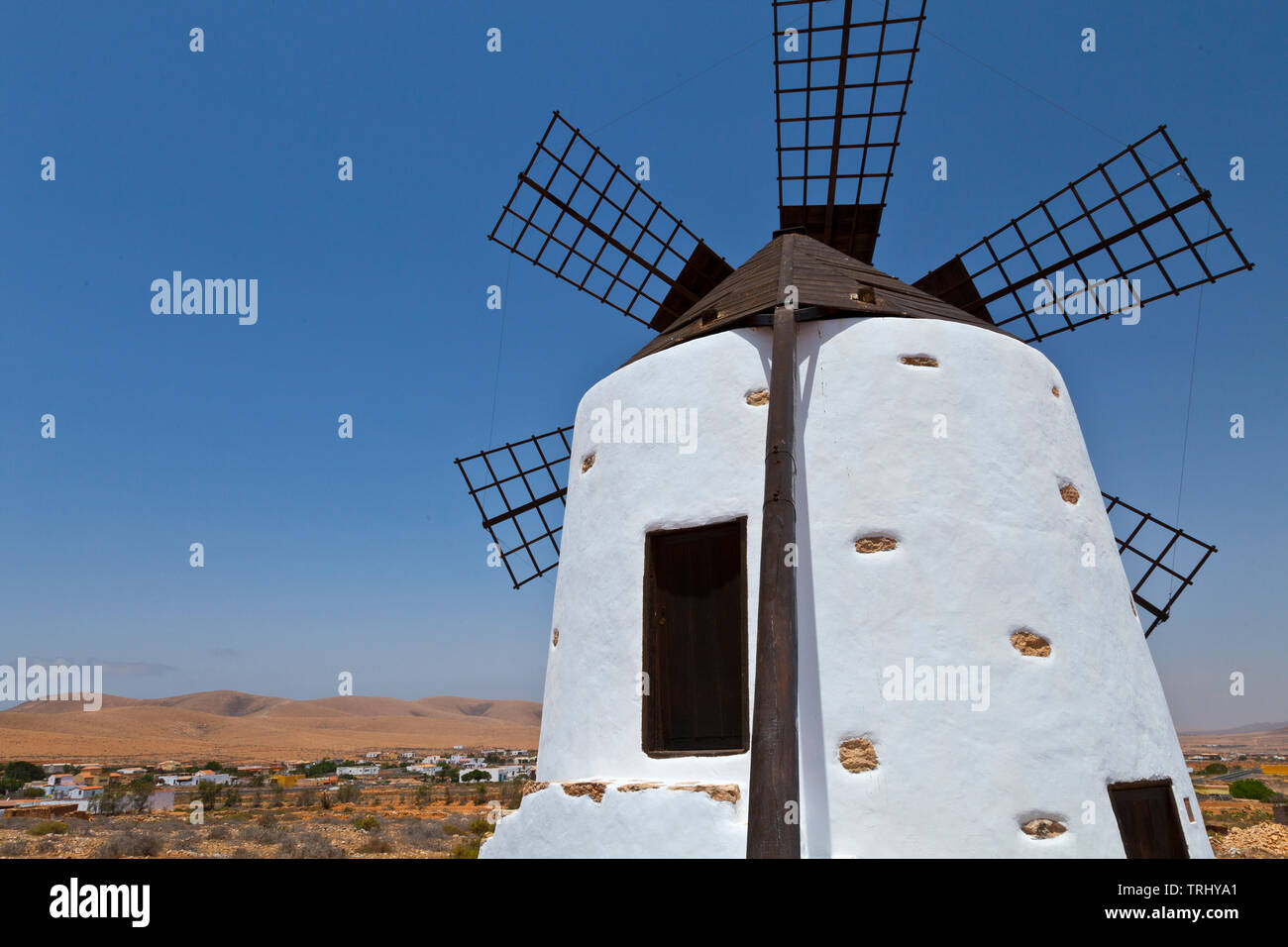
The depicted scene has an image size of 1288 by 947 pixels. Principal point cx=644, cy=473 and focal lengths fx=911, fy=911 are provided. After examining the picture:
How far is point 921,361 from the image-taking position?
6496mm

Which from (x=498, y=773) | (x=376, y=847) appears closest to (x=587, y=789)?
(x=376, y=847)

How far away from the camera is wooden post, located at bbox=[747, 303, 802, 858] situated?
14.7 feet

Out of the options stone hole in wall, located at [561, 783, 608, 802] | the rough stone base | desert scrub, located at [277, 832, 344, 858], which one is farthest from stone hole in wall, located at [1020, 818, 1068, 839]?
desert scrub, located at [277, 832, 344, 858]

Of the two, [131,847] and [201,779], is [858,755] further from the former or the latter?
[201,779]

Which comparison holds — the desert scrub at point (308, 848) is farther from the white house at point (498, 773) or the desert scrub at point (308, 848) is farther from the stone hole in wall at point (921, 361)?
the white house at point (498, 773)

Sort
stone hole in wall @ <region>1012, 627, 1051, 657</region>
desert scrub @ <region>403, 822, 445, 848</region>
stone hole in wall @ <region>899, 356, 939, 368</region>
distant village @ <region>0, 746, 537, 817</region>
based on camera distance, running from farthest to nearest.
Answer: distant village @ <region>0, 746, 537, 817</region> → desert scrub @ <region>403, 822, 445, 848</region> → stone hole in wall @ <region>899, 356, 939, 368</region> → stone hole in wall @ <region>1012, 627, 1051, 657</region>

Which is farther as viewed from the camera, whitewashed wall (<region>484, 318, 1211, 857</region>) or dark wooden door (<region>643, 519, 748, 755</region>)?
dark wooden door (<region>643, 519, 748, 755</region>)

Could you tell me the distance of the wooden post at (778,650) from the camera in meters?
4.47

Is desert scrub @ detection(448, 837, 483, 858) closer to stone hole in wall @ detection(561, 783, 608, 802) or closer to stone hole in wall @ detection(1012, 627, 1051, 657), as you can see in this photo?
stone hole in wall @ detection(561, 783, 608, 802)

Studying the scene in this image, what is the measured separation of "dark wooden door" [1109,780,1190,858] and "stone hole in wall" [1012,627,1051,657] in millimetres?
875
